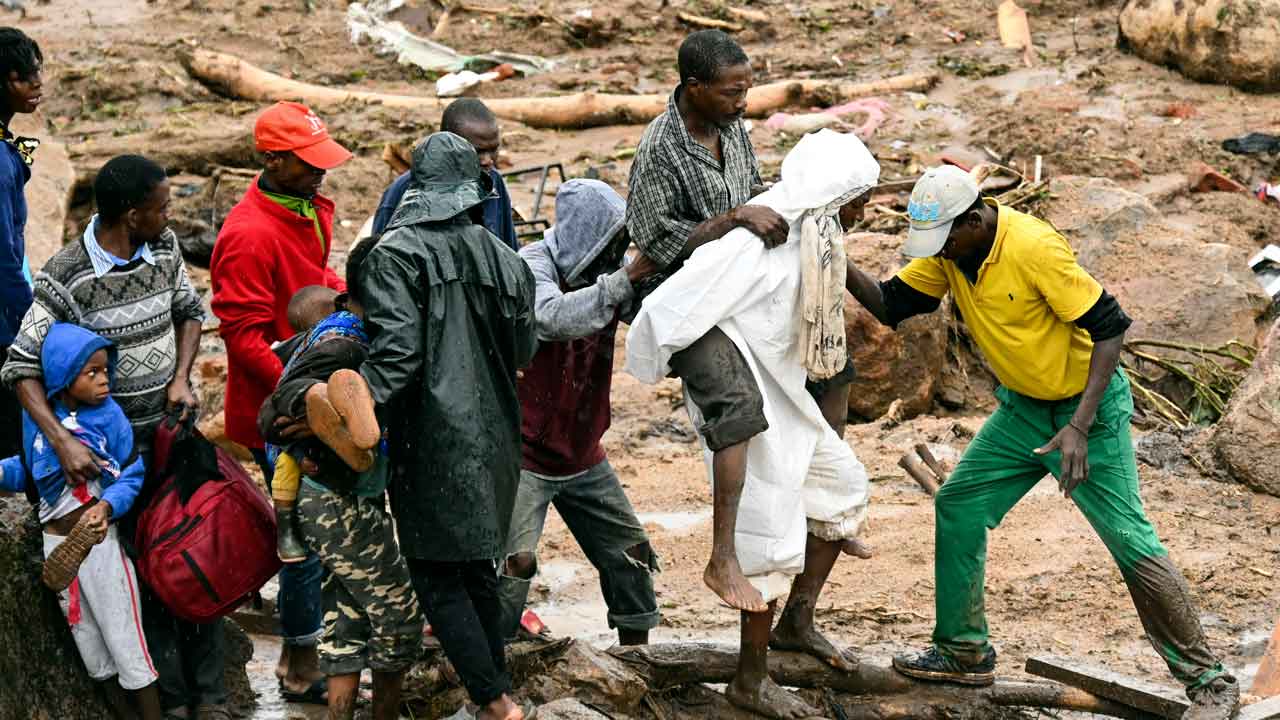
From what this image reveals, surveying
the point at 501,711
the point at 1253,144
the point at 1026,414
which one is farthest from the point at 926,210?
the point at 1253,144

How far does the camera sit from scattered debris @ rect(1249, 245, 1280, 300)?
956 centimetres

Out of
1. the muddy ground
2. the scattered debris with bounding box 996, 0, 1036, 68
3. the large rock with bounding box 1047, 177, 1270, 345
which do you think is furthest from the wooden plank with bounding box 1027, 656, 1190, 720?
the scattered debris with bounding box 996, 0, 1036, 68

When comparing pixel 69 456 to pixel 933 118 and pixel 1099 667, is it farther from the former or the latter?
pixel 933 118

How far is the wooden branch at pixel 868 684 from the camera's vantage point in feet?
15.4

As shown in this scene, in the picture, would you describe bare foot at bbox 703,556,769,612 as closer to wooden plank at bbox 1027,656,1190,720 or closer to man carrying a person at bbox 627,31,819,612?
man carrying a person at bbox 627,31,819,612

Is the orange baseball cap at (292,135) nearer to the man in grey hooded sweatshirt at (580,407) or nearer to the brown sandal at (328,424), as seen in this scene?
the man in grey hooded sweatshirt at (580,407)

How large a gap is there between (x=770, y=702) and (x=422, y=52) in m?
12.4

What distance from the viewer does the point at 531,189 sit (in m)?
11.8

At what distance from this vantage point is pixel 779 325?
4.25 meters

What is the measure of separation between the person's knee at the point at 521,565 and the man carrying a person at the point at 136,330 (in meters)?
0.96

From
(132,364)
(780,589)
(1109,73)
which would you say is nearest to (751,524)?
(780,589)

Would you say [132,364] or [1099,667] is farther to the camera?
[1099,667]

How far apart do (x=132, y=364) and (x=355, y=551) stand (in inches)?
39.3

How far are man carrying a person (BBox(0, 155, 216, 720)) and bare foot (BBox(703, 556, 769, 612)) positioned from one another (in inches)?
65.1
